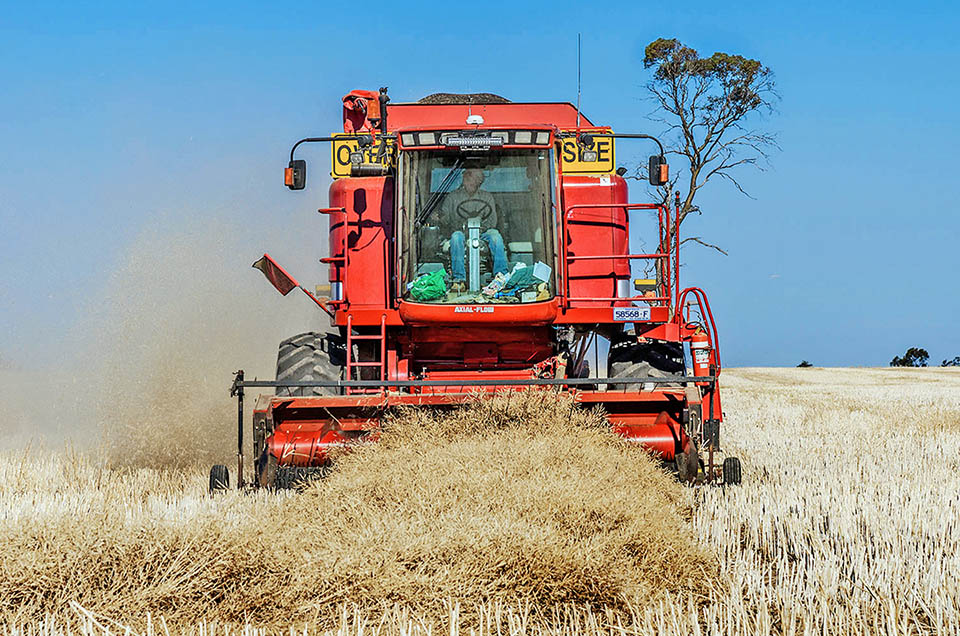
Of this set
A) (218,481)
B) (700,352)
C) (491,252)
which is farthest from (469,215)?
(218,481)

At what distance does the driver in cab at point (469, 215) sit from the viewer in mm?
7547

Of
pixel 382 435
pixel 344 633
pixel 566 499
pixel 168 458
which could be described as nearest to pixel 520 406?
pixel 382 435

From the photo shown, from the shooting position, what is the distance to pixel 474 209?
7625 millimetres

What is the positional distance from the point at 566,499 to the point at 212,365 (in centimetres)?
728

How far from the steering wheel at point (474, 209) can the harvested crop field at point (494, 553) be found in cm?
174

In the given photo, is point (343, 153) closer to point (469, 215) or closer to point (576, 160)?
point (469, 215)

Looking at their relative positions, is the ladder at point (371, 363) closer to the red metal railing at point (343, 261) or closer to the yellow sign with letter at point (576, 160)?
the red metal railing at point (343, 261)

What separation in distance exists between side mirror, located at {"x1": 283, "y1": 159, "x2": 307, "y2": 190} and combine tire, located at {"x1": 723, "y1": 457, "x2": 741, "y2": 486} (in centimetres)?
357

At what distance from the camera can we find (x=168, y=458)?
933cm

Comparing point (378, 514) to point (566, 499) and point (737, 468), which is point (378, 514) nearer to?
point (566, 499)

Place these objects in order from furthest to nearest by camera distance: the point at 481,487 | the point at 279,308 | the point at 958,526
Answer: the point at 279,308, the point at 958,526, the point at 481,487

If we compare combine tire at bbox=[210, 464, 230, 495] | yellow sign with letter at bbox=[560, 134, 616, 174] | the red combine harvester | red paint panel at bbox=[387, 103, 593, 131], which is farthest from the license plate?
combine tire at bbox=[210, 464, 230, 495]

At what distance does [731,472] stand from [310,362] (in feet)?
10.1

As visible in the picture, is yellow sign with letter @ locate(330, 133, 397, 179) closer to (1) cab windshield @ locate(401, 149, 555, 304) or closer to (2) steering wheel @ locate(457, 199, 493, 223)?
(1) cab windshield @ locate(401, 149, 555, 304)
